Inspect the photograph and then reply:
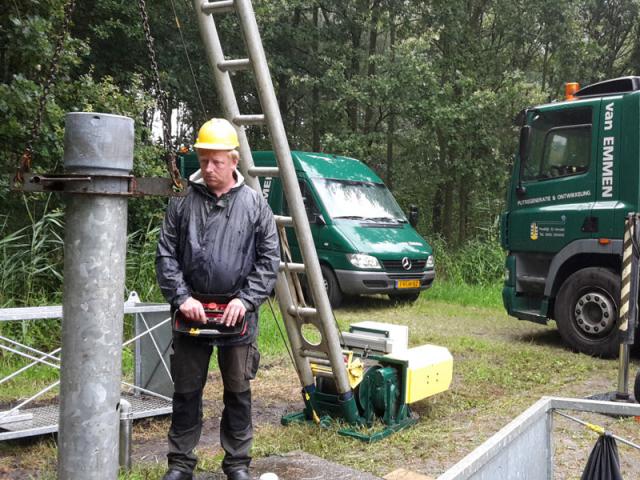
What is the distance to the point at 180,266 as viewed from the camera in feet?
11.7

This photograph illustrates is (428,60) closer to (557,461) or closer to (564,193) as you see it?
(564,193)

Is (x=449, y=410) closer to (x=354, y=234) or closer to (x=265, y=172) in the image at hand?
(x=265, y=172)

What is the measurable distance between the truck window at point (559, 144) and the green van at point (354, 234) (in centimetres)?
289

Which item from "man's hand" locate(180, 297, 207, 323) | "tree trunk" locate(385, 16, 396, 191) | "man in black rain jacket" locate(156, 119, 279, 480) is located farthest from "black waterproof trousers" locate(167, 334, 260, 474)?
"tree trunk" locate(385, 16, 396, 191)

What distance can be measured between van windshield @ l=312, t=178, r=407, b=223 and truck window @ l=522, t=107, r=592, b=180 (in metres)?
3.38

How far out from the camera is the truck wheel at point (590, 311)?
24.3ft

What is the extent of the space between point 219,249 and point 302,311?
123 cm

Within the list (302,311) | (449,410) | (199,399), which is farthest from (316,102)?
(199,399)

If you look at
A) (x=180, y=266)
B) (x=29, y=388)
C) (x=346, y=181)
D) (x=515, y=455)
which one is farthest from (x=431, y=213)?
(x=515, y=455)

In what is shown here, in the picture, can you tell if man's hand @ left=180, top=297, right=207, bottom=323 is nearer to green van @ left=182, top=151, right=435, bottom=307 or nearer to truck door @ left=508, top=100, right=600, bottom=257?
truck door @ left=508, top=100, right=600, bottom=257

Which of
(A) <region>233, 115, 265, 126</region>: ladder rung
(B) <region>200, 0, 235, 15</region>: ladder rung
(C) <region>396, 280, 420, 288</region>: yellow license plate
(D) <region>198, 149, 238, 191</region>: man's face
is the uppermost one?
(B) <region>200, 0, 235, 15</region>: ladder rung

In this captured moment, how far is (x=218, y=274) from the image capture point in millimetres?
3486

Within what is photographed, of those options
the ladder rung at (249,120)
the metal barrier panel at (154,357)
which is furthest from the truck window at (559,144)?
the metal barrier panel at (154,357)

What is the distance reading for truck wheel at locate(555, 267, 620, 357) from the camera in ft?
24.3
